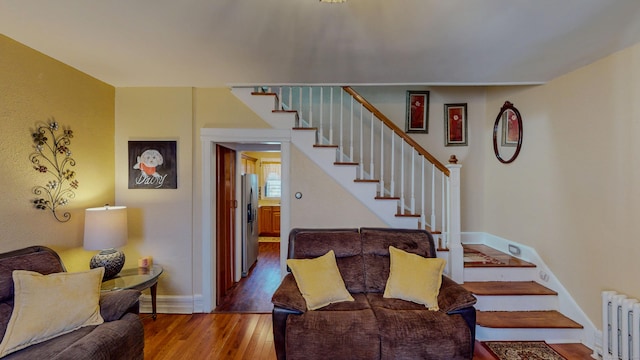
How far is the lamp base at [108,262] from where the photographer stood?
7.99ft

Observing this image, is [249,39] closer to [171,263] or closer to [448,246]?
[171,263]

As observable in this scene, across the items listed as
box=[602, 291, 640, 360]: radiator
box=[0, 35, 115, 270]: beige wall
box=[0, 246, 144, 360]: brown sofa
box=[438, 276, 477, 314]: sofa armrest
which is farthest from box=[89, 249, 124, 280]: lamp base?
box=[602, 291, 640, 360]: radiator

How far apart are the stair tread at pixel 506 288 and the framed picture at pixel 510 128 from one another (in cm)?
156

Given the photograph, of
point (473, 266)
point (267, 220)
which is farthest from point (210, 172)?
point (267, 220)

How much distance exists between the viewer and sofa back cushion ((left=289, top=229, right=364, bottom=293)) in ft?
8.21

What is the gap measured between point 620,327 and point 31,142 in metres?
4.73

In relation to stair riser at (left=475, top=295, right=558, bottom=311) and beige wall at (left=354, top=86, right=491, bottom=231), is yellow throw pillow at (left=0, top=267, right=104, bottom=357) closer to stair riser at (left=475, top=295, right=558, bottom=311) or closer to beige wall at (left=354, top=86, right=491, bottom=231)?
stair riser at (left=475, top=295, right=558, bottom=311)

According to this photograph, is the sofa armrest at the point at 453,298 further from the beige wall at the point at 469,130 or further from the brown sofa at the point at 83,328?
the brown sofa at the point at 83,328

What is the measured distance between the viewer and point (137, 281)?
8.09ft

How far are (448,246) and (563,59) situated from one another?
6.32ft

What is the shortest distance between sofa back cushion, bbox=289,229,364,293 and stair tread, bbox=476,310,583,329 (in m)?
1.18

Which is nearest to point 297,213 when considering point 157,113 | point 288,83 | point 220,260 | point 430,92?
point 220,260

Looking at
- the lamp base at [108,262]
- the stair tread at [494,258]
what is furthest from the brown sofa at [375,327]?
the lamp base at [108,262]

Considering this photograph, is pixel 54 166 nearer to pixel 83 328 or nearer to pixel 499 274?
pixel 83 328
